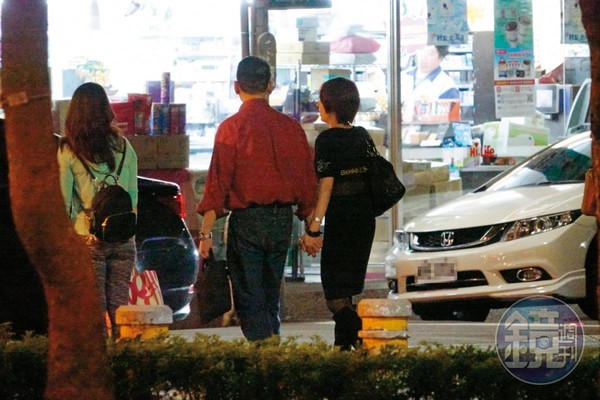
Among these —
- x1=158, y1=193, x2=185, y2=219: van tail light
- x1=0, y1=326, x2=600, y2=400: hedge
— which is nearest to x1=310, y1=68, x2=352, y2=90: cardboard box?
x1=158, y1=193, x2=185, y2=219: van tail light

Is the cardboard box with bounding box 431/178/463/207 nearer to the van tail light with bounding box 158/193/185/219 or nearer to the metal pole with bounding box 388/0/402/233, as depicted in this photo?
the metal pole with bounding box 388/0/402/233

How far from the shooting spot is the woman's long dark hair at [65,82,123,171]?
23.0 feet

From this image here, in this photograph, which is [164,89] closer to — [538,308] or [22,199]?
[538,308]

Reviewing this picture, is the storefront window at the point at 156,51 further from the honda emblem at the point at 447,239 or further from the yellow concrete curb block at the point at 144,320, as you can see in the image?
the yellow concrete curb block at the point at 144,320

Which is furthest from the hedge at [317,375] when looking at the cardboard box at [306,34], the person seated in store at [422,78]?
the person seated in store at [422,78]

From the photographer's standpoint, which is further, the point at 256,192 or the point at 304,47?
the point at 304,47

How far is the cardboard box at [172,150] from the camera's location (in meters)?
12.1

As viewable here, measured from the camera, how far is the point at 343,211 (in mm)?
7504

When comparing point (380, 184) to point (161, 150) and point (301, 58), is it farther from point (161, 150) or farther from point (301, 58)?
point (301, 58)

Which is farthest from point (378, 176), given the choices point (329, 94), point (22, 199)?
point (22, 199)

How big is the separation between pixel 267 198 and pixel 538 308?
2.66 metres

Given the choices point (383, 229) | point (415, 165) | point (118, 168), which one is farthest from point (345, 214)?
point (415, 165)

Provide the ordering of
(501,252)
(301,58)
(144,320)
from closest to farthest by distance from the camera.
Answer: (144,320)
(501,252)
(301,58)
